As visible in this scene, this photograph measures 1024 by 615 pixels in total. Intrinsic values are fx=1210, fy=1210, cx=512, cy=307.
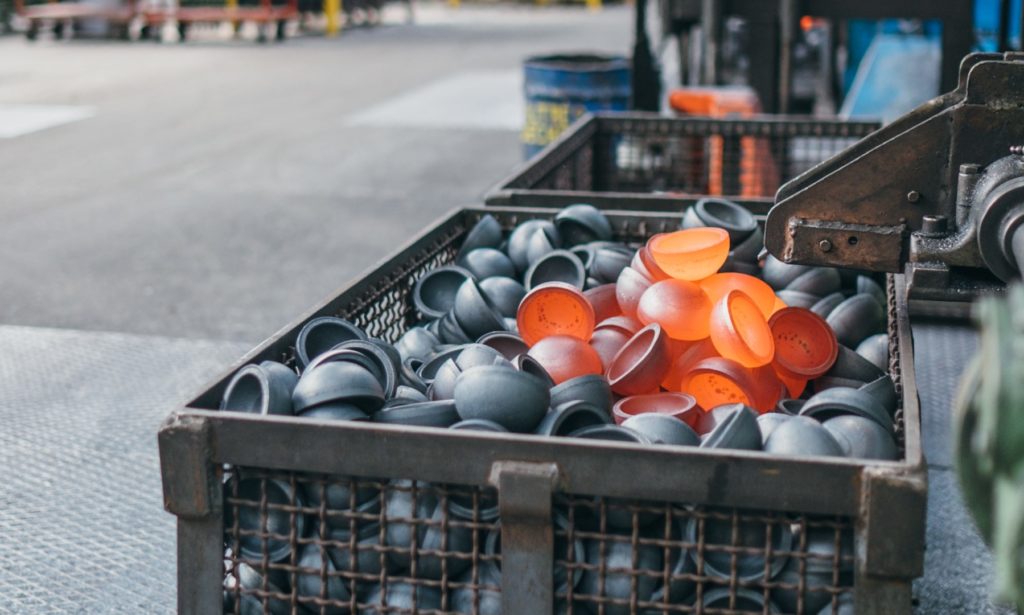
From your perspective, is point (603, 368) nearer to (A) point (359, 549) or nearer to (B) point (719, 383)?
(B) point (719, 383)

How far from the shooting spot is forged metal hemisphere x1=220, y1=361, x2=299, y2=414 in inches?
81.0

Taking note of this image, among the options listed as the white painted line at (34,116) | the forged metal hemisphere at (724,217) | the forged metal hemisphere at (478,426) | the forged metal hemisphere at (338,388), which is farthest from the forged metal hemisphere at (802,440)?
the white painted line at (34,116)

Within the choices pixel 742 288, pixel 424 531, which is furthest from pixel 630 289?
pixel 424 531

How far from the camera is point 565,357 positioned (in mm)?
2500

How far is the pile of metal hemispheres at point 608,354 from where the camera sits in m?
2.07

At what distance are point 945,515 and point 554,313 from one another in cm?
145

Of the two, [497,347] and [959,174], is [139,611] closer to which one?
[497,347]

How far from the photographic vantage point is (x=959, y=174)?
→ 7.29ft

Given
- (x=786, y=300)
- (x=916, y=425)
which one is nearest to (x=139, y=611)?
(x=786, y=300)

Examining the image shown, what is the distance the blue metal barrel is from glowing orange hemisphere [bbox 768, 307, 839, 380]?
4.04 m

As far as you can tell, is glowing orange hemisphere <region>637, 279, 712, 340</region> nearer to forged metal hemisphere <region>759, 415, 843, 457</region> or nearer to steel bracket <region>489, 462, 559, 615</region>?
forged metal hemisphere <region>759, 415, 843, 457</region>

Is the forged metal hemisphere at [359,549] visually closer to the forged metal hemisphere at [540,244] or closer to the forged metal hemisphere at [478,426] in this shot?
the forged metal hemisphere at [478,426]

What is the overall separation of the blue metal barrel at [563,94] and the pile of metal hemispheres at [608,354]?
3.31m

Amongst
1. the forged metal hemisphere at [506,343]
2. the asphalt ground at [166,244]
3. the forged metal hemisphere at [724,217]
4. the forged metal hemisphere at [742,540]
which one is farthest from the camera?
the asphalt ground at [166,244]
